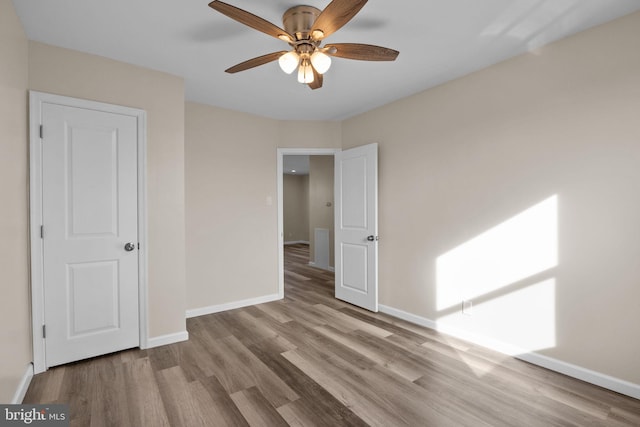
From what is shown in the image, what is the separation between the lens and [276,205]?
423 cm

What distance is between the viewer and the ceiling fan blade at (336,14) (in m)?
1.51

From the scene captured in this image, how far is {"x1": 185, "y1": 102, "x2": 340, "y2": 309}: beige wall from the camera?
141 inches

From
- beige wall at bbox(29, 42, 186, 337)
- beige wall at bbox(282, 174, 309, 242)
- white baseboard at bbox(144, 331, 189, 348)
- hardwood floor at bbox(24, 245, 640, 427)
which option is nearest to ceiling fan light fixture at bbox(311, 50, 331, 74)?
beige wall at bbox(29, 42, 186, 337)

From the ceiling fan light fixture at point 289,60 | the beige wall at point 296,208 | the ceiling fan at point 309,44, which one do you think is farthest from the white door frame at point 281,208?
the beige wall at point 296,208

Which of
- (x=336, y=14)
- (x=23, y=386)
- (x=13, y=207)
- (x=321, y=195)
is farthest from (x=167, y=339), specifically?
(x=321, y=195)

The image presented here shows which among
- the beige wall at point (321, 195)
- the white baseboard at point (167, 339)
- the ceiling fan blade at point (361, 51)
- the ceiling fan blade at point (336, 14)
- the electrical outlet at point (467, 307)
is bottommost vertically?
the white baseboard at point (167, 339)

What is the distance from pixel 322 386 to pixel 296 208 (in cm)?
Answer: 877

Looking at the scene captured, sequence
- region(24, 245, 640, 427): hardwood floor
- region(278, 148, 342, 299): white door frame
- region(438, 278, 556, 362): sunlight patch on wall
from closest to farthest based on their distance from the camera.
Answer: region(24, 245, 640, 427): hardwood floor → region(438, 278, 556, 362): sunlight patch on wall → region(278, 148, 342, 299): white door frame

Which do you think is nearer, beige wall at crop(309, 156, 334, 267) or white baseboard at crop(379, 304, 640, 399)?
white baseboard at crop(379, 304, 640, 399)

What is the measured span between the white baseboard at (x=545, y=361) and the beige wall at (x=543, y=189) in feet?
0.13

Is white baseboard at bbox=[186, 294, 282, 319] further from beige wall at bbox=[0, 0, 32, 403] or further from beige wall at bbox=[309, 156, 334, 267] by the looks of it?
beige wall at bbox=[309, 156, 334, 267]

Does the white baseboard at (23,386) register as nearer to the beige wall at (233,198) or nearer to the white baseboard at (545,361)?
the beige wall at (233,198)

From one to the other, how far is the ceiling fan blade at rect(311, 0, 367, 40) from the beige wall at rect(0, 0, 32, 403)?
5.84 ft

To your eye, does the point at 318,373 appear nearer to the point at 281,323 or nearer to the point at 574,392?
the point at 281,323
